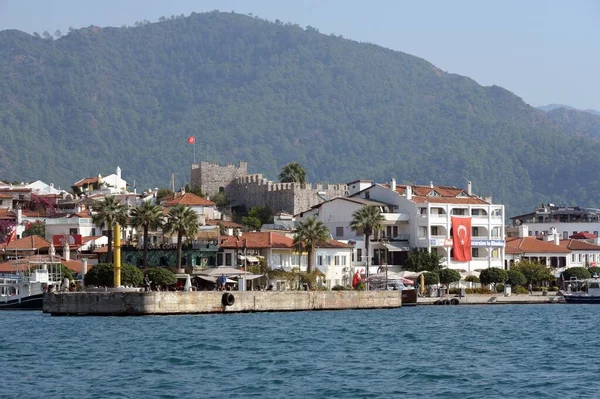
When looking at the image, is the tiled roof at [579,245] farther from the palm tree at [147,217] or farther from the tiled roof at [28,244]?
the tiled roof at [28,244]

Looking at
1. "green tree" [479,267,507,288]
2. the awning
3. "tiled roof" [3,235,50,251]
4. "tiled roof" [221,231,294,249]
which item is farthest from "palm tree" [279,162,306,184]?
"tiled roof" [221,231,294,249]

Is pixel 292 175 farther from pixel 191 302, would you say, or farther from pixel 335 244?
pixel 191 302

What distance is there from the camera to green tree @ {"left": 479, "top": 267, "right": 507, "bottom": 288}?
347ft

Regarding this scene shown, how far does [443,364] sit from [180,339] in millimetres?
Result: 14575

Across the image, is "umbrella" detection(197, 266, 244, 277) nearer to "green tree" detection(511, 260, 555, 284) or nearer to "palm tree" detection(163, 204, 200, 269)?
"palm tree" detection(163, 204, 200, 269)

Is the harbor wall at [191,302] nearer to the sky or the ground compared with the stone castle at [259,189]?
nearer to the ground

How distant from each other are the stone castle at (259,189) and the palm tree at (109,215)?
135 ft

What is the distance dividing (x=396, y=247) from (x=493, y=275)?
9.51m

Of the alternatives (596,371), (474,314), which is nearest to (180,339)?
(596,371)

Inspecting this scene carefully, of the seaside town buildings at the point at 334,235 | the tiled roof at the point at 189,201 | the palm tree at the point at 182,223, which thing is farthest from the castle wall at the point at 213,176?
the palm tree at the point at 182,223

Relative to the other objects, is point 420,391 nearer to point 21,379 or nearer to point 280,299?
point 21,379

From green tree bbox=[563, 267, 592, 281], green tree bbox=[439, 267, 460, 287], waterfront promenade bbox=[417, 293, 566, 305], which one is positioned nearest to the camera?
waterfront promenade bbox=[417, 293, 566, 305]

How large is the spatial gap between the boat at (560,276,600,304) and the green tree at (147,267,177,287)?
33.0 metres

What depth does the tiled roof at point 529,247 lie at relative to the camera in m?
120
